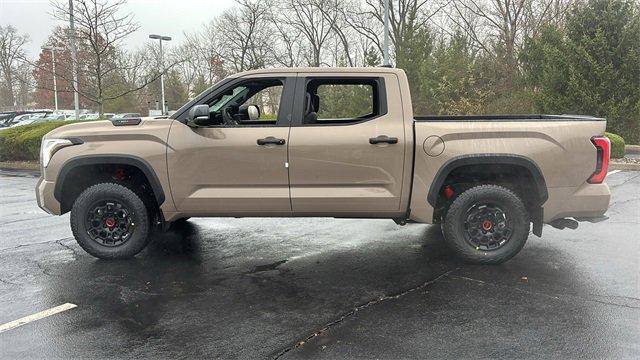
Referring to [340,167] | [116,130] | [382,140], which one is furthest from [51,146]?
[382,140]

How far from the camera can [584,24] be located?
1630 cm

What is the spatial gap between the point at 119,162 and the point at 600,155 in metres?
4.63

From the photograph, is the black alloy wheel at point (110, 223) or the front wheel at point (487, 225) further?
the black alloy wheel at point (110, 223)

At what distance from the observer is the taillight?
4.63 meters

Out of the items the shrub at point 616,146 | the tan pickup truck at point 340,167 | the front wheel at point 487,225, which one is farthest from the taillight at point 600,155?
the shrub at point 616,146

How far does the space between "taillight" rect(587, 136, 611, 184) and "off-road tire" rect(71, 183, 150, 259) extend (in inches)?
173

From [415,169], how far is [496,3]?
98.5ft

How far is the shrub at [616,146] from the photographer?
13587 millimetres

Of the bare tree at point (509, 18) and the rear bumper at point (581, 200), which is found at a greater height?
the bare tree at point (509, 18)

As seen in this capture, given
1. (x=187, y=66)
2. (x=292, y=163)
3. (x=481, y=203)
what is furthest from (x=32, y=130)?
(x=187, y=66)

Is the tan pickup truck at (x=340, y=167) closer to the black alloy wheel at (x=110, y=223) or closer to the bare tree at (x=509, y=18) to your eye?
the black alloy wheel at (x=110, y=223)

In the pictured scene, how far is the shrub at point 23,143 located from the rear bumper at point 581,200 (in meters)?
15.2

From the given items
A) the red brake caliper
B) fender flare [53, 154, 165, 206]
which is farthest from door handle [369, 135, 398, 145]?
fender flare [53, 154, 165, 206]

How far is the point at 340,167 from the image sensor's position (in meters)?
4.77
